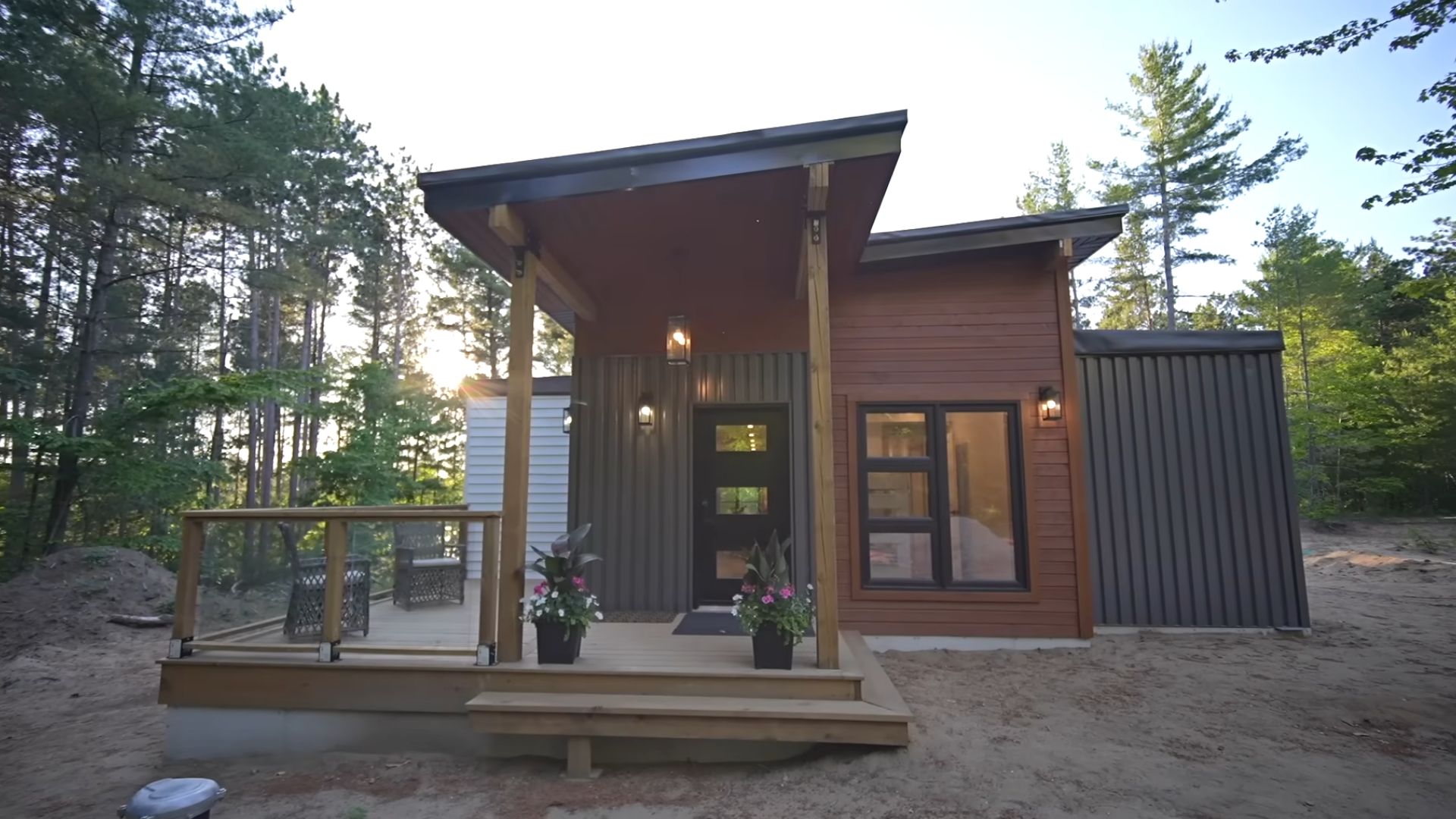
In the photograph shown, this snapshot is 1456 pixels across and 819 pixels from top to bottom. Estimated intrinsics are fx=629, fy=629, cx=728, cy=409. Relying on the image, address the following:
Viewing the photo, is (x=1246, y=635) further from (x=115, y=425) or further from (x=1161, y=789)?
(x=115, y=425)

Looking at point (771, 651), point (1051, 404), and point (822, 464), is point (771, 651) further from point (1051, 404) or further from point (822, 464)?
point (1051, 404)

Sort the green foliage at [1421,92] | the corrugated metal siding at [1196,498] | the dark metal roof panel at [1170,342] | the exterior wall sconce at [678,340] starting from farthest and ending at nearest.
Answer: the dark metal roof panel at [1170,342]
the corrugated metal siding at [1196,498]
the exterior wall sconce at [678,340]
the green foliage at [1421,92]

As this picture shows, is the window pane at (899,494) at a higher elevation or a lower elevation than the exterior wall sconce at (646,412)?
lower

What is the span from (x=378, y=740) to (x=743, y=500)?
2.79 metres

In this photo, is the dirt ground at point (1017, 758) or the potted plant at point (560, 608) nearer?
the dirt ground at point (1017, 758)

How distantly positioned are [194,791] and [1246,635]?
667 cm

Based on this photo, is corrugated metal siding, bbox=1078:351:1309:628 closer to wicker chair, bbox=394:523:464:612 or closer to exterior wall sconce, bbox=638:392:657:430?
exterior wall sconce, bbox=638:392:657:430

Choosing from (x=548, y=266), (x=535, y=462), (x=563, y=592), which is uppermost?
(x=548, y=266)

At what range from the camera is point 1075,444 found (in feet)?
16.3

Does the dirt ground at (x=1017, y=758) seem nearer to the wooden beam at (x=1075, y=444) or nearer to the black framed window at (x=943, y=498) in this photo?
the wooden beam at (x=1075, y=444)

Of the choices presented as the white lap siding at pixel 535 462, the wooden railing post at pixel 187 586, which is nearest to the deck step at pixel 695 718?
the wooden railing post at pixel 187 586

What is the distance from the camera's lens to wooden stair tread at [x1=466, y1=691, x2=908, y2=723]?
2.85 m

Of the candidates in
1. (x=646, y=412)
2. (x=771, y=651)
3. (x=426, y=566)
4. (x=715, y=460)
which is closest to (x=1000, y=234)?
(x=715, y=460)

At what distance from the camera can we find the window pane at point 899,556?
4996 millimetres
